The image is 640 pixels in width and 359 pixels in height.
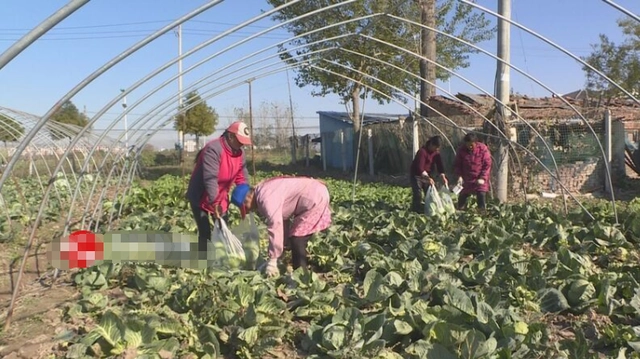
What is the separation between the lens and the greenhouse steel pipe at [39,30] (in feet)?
8.36

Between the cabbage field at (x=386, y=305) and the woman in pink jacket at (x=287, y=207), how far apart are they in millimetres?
321

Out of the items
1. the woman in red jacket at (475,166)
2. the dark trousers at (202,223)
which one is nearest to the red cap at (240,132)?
the dark trousers at (202,223)

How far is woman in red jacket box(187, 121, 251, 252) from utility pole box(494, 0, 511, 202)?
20.2 feet

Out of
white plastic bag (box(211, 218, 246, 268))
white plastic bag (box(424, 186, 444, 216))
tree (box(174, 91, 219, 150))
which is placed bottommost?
white plastic bag (box(211, 218, 246, 268))

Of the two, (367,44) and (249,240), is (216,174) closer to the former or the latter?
(249,240)

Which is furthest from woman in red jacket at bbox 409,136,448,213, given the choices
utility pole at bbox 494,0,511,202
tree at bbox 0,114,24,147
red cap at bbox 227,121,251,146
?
tree at bbox 0,114,24,147

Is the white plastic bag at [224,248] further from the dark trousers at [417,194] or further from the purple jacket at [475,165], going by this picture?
the purple jacket at [475,165]

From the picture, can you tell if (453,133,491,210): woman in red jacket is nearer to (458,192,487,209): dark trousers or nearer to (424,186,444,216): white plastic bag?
(458,192,487,209): dark trousers

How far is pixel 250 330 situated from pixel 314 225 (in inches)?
61.7

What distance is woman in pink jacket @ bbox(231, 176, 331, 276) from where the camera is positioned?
14.6ft

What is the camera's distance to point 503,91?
10.2m

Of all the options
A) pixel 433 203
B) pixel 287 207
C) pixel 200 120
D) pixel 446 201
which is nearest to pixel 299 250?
pixel 287 207

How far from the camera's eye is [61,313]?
4.13 metres

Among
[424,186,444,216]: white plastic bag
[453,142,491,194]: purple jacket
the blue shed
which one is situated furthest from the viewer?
the blue shed
